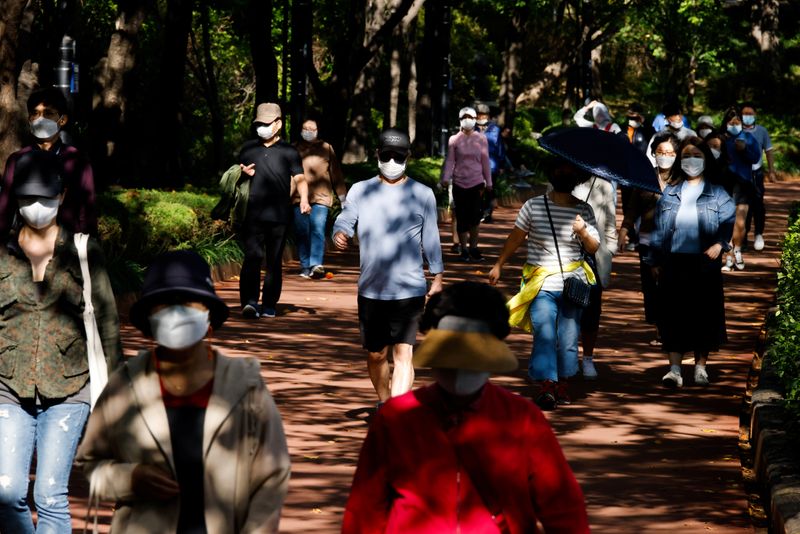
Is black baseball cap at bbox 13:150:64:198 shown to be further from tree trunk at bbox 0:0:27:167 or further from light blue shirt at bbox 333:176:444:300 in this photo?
tree trunk at bbox 0:0:27:167

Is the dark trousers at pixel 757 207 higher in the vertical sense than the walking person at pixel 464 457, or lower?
higher

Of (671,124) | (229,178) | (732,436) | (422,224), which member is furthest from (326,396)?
(671,124)

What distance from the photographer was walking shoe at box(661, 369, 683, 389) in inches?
459

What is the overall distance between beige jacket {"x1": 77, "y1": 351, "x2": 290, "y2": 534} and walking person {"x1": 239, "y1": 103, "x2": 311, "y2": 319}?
32.7ft

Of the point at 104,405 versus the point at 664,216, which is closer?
the point at 104,405

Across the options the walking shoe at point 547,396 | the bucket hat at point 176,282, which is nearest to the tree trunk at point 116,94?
the walking shoe at point 547,396

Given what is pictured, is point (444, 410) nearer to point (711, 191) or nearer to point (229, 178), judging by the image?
point (711, 191)

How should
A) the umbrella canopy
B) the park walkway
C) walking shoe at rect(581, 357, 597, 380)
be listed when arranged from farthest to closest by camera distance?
walking shoe at rect(581, 357, 597, 380)
the umbrella canopy
the park walkway

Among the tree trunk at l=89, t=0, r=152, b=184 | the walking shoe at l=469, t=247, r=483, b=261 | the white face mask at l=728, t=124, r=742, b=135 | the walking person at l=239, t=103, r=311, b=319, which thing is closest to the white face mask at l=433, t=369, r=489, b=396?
the walking person at l=239, t=103, r=311, b=319

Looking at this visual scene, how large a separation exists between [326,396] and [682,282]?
2.85 metres

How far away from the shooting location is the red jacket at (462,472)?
393 cm

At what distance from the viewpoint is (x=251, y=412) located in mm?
4246

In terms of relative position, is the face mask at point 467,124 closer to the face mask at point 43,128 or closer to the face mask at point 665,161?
the face mask at point 665,161

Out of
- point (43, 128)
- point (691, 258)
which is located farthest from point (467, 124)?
point (43, 128)
